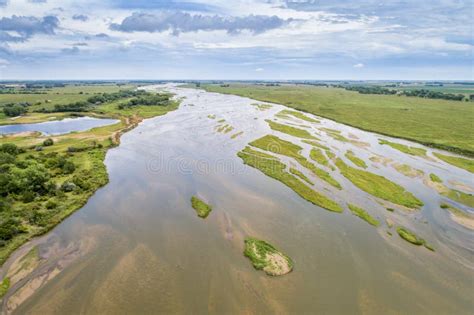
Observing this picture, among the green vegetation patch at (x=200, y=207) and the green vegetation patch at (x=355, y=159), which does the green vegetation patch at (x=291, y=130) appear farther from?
the green vegetation patch at (x=200, y=207)

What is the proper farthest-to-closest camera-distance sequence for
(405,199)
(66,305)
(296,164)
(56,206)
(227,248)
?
(296,164) → (405,199) → (56,206) → (227,248) → (66,305)

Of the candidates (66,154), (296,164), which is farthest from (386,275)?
(66,154)

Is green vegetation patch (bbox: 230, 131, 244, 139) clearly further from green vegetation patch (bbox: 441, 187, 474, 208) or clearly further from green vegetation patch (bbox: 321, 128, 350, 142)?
green vegetation patch (bbox: 441, 187, 474, 208)

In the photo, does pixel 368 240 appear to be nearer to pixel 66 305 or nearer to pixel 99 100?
pixel 66 305

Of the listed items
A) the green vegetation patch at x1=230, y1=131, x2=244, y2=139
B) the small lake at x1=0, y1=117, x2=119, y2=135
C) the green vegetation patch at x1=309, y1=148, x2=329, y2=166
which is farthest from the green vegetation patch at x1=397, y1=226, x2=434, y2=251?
the small lake at x1=0, y1=117, x2=119, y2=135

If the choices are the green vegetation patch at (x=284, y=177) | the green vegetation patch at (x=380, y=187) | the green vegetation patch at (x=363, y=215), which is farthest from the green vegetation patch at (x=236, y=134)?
the green vegetation patch at (x=363, y=215)

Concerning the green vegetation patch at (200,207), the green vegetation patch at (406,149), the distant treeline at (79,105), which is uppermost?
the distant treeline at (79,105)
